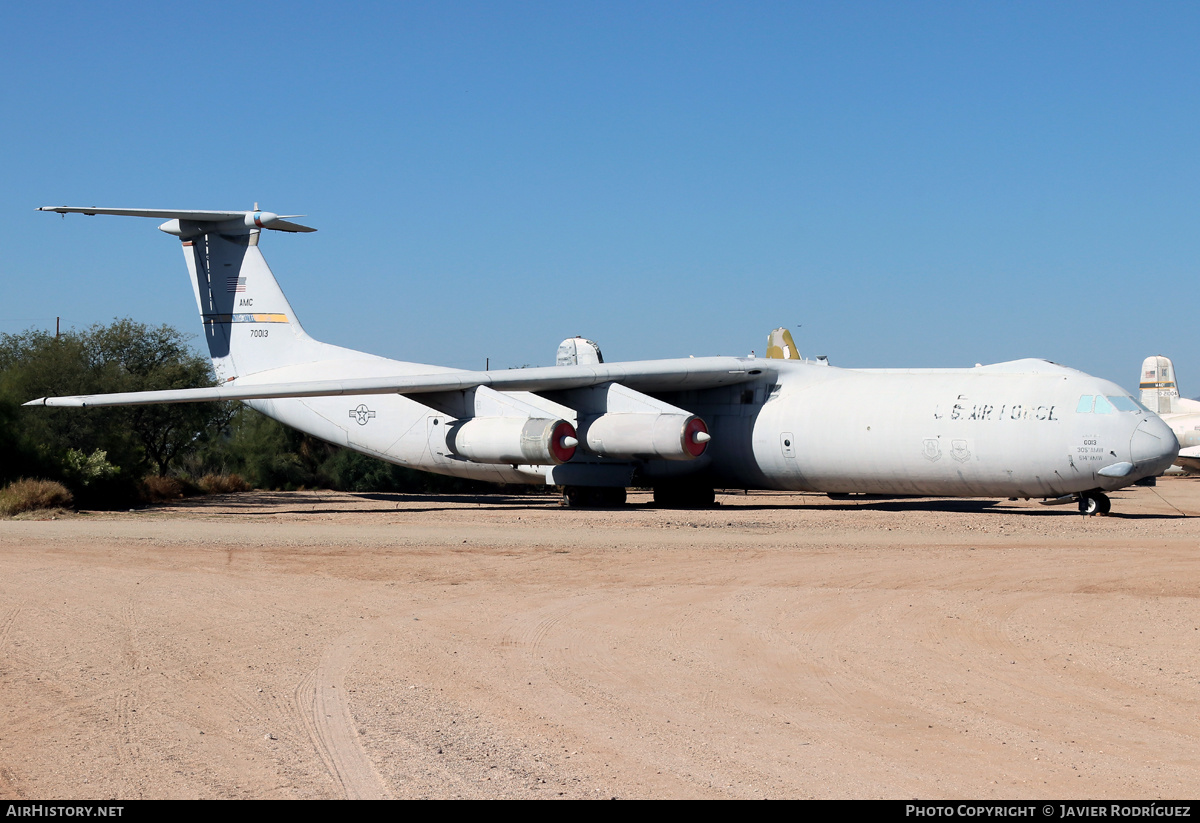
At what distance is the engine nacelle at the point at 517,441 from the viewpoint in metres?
21.8

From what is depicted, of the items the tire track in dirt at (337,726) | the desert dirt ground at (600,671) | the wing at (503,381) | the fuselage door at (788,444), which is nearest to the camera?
the tire track in dirt at (337,726)

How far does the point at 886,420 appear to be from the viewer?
67.5 feet

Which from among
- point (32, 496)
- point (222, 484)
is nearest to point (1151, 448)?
point (32, 496)

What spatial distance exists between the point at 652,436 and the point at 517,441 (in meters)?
2.69

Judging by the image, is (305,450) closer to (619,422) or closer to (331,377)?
(331,377)

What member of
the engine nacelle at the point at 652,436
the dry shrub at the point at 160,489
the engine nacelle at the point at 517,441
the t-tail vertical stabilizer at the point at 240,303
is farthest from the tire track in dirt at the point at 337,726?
the dry shrub at the point at 160,489

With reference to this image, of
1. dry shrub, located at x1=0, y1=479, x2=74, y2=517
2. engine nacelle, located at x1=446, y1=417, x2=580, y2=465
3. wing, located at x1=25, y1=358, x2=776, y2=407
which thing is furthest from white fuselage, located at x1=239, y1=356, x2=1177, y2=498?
dry shrub, located at x1=0, y1=479, x2=74, y2=517

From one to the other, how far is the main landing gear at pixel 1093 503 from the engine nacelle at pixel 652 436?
274 inches

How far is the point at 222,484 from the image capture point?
33.7 metres

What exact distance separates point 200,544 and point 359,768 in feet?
35.8

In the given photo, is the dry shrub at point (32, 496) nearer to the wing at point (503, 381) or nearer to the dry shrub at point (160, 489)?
the wing at point (503, 381)

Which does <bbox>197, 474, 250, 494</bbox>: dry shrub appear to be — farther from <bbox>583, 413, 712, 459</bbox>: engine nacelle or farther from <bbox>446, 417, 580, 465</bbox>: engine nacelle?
<bbox>583, 413, 712, 459</bbox>: engine nacelle

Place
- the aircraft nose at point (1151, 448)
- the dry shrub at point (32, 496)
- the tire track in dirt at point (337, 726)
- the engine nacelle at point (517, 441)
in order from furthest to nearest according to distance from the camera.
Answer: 1. the engine nacelle at point (517, 441)
2. the dry shrub at point (32, 496)
3. the aircraft nose at point (1151, 448)
4. the tire track in dirt at point (337, 726)

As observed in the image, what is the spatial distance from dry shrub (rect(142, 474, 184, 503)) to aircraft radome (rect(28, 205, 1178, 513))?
3.39 metres
